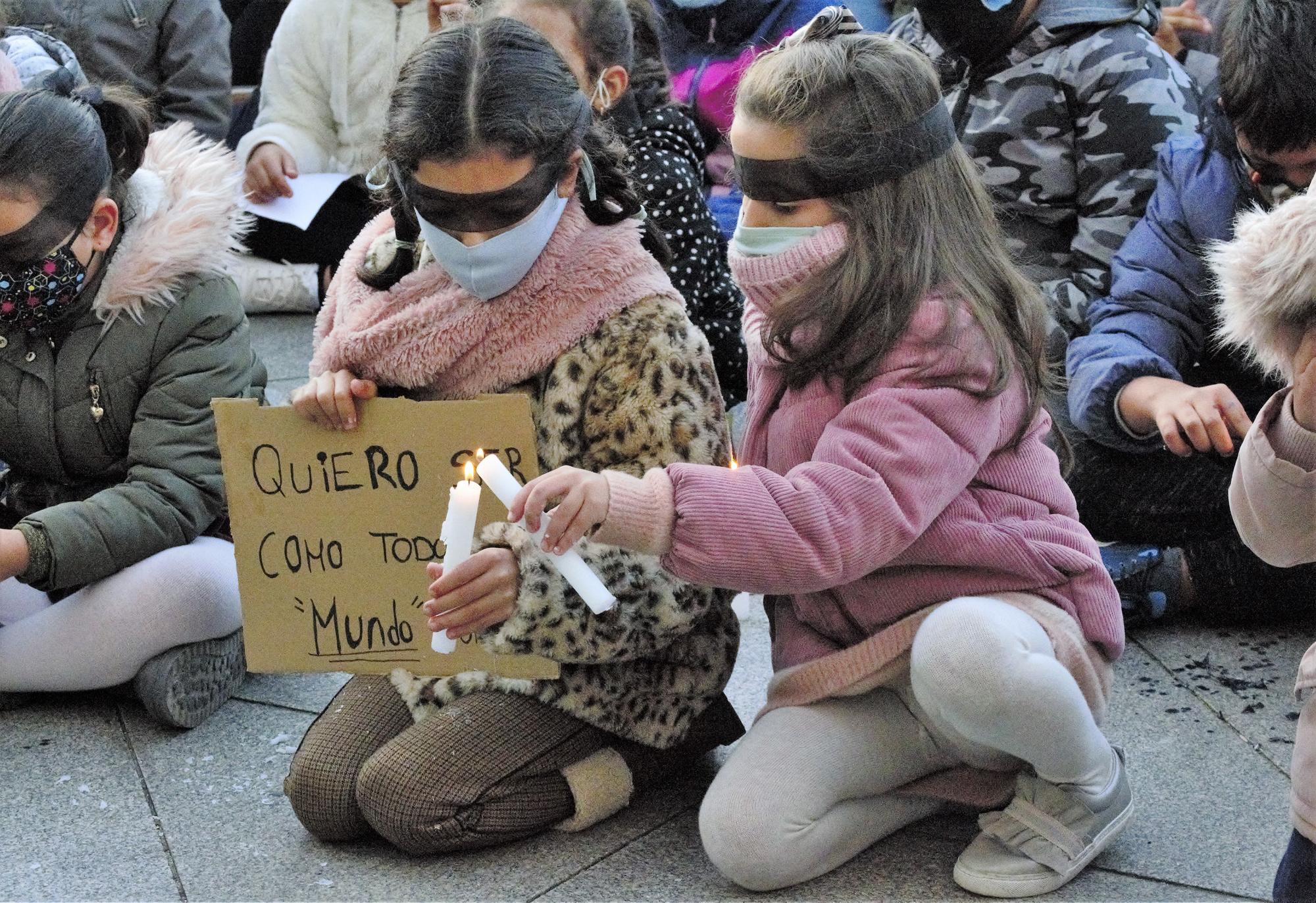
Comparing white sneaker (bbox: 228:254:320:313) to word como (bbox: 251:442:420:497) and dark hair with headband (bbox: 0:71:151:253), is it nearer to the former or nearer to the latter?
dark hair with headband (bbox: 0:71:151:253)

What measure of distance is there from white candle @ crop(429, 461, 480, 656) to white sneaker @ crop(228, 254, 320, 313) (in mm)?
3564

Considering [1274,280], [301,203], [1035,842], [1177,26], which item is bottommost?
[301,203]

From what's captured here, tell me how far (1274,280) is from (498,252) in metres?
1.16

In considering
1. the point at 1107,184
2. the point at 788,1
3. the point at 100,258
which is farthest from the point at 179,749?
the point at 788,1

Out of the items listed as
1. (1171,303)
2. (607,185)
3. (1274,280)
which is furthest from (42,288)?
(1171,303)

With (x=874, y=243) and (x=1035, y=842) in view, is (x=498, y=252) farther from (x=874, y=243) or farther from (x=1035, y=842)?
(x=1035, y=842)

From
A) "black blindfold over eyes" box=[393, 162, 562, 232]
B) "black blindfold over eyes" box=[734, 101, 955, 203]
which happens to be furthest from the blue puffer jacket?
"black blindfold over eyes" box=[393, 162, 562, 232]

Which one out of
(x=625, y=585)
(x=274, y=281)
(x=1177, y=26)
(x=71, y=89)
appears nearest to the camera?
(x=625, y=585)

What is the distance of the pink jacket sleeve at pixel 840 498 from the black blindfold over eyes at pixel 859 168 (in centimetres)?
32

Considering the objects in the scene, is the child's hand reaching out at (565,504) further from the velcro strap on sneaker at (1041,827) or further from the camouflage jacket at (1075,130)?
the camouflage jacket at (1075,130)

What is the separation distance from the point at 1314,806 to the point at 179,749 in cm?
192

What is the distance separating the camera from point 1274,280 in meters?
1.90

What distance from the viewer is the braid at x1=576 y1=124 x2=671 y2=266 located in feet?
8.56

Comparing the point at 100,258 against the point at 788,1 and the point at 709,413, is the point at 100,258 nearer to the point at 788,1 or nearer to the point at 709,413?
the point at 709,413
